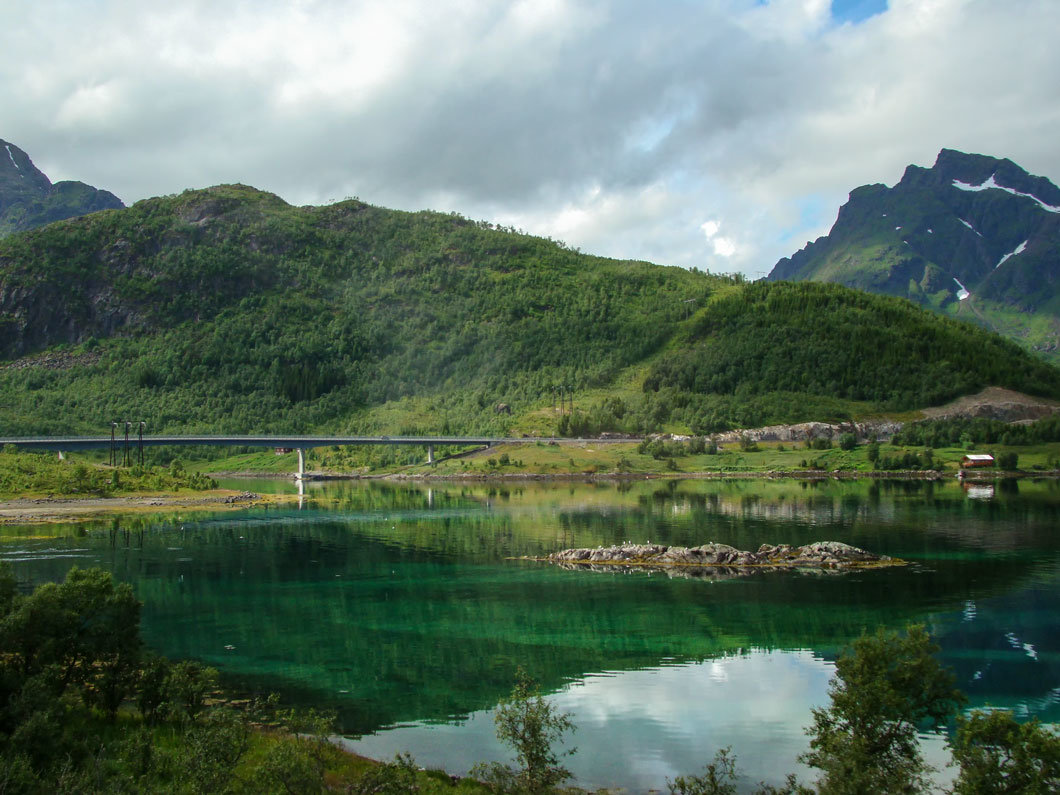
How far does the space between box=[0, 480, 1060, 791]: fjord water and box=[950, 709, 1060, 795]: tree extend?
8.90 m

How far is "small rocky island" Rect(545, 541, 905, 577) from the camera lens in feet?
246

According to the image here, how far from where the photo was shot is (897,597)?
204ft

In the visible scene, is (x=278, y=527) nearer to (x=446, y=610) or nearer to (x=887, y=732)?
(x=446, y=610)

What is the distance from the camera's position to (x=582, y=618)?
57.2 m

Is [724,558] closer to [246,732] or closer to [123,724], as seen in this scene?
[123,724]

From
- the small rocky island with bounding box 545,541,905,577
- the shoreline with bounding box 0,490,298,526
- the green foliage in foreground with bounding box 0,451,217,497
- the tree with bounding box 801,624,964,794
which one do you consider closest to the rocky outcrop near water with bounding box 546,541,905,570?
the small rocky island with bounding box 545,541,905,577

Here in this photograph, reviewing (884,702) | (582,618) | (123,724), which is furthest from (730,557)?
(123,724)

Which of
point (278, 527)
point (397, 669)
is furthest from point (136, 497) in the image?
point (397, 669)

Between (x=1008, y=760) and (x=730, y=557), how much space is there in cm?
5157

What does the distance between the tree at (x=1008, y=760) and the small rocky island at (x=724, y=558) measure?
46916 mm

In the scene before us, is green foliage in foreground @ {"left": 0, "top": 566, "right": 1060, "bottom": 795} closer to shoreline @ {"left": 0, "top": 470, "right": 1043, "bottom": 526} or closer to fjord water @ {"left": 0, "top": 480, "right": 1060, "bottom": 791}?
fjord water @ {"left": 0, "top": 480, "right": 1060, "bottom": 791}

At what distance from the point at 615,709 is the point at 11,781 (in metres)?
25.1

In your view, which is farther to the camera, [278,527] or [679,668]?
[278,527]

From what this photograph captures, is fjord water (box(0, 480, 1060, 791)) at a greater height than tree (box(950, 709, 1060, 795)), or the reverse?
tree (box(950, 709, 1060, 795))
